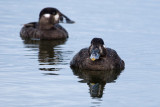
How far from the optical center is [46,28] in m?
22.1

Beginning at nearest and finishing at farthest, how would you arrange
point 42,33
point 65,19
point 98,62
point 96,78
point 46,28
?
point 96,78 → point 98,62 → point 42,33 → point 46,28 → point 65,19

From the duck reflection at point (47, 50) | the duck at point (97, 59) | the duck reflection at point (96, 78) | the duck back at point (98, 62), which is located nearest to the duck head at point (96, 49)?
the duck at point (97, 59)

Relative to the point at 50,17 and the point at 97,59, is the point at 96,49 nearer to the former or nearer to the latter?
the point at 97,59

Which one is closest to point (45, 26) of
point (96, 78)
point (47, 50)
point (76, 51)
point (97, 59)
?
point (47, 50)

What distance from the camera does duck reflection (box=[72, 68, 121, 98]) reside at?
13762mm

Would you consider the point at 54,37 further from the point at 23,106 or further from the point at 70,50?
the point at 23,106

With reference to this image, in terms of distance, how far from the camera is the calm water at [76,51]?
→ 12.7 m

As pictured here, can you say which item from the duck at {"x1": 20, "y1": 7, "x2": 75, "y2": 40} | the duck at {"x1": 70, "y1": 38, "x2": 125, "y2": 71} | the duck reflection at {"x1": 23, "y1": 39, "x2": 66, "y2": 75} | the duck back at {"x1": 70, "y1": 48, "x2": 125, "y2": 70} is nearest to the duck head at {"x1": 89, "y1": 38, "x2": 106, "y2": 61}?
the duck at {"x1": 70, "y1": 38, "x2": 125, "y2": 71}

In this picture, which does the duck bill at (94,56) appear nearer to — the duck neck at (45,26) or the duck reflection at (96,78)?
the duck reflection at (96,78)

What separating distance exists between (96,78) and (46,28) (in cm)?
740

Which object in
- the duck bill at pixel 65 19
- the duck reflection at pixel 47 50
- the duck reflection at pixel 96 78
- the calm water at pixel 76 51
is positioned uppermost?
the duck bill at pixel 65 19

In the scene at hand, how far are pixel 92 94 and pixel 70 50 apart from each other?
5.57 m

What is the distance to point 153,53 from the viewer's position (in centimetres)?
1762

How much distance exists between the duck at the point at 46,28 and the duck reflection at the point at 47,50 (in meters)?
0.37
